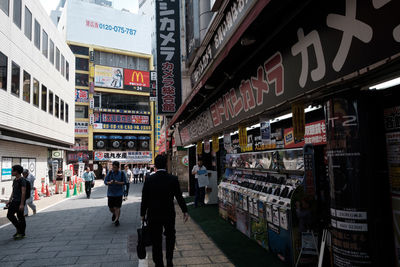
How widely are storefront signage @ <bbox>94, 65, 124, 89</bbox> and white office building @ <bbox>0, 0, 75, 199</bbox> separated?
18.0 meters

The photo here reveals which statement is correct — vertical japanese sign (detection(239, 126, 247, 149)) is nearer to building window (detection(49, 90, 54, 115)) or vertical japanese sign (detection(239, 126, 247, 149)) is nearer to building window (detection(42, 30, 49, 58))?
building window (detection(42, 30, 49, 58))

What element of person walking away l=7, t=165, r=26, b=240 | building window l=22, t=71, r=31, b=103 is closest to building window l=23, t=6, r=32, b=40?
building window l=22, t=71, r=31, b=103

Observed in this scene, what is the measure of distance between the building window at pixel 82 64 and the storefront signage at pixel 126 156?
13567 mm

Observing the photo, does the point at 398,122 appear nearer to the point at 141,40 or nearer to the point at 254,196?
the point at 254,196

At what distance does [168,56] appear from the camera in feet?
52.5

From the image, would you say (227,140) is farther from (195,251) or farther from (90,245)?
(90,245)

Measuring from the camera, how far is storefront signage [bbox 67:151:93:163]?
135ft

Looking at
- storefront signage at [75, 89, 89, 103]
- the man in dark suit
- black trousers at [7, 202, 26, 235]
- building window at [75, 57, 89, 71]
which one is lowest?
black trousers at [7, 202, 26, 235]

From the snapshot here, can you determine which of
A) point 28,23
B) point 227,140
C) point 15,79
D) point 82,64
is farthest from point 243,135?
point 82,64

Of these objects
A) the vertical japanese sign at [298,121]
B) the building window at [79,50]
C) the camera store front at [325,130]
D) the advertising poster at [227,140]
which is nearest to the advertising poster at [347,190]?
the camera store front at [325,130]

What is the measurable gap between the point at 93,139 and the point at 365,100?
45.8 metres

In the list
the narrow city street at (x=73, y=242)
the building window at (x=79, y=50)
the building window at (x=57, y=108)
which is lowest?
the narrow city street at (x=73, y=242)

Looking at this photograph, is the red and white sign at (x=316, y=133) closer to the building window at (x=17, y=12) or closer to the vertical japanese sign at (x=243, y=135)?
the vertical japanese sign at (x=243, y=135)

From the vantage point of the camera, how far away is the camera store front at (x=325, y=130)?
9.71 ft
